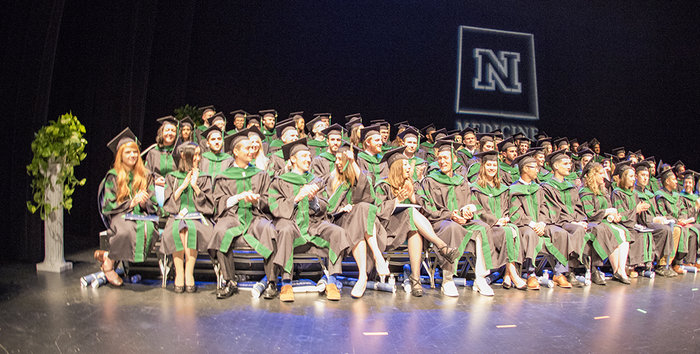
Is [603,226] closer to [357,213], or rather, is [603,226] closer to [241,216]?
[357,213]

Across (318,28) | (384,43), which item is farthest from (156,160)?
(384,43)

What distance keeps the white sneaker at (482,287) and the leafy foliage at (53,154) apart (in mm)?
4227

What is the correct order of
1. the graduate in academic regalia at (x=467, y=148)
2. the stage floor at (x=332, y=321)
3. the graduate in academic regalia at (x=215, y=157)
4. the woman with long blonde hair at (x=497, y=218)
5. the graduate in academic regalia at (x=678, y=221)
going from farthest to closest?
the graduate in academic regalia at (x=467, y=148)
the graduate in academic regalia at (x=678, y=221)
the graduate in academic regalia at (x=215, y=157)
the woman with long blonde hair at (x=497, y=218)
the stage floor at (x=332, y=321)

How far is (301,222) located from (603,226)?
3.55 meters

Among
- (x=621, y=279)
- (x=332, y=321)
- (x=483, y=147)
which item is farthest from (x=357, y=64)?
(x=332, y=321)

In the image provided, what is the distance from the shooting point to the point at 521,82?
11203mm

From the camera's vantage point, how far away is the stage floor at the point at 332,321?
2986 millimetres

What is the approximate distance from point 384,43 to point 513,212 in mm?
6551

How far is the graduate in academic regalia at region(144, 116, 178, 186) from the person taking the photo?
5.43m

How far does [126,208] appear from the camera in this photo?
4465 millimetres

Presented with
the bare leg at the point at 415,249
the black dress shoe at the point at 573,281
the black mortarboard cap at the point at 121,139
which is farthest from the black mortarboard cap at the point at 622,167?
the black mortarboard cap at the point at 121,139

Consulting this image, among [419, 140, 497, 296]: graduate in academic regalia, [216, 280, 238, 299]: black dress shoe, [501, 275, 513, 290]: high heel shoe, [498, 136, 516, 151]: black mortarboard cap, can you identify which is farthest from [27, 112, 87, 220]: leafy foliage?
[498, 136, 516, 151]: black mortarboard cap

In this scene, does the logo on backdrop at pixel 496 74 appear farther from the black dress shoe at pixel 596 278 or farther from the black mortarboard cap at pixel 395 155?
the black mortarboard cap at pixel 395 155

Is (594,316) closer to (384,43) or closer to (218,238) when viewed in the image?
(218,238)
